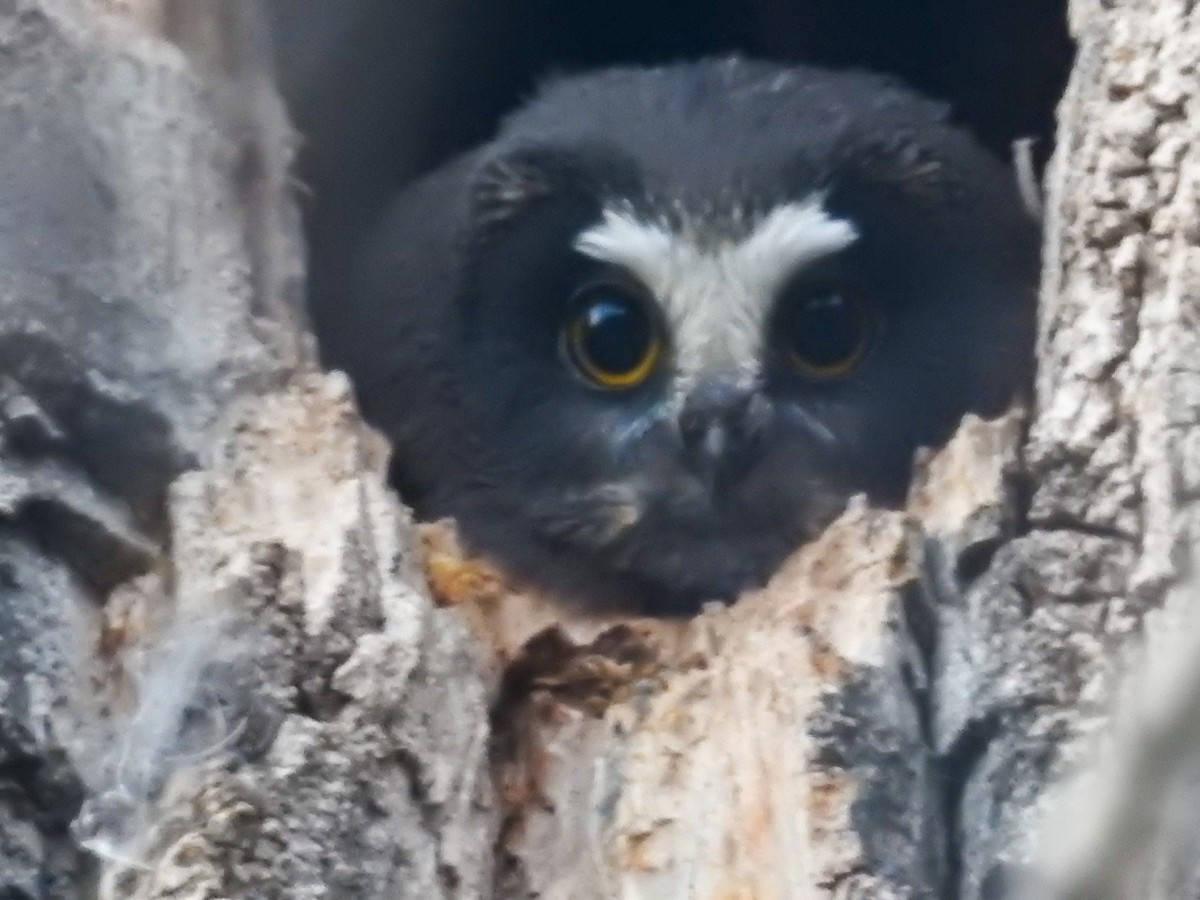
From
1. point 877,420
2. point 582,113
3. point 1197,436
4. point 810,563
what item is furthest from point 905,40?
point 1197,436

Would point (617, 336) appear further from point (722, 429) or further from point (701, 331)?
point (722, 429)

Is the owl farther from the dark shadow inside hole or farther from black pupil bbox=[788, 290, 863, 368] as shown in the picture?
the dark shadow inside hole

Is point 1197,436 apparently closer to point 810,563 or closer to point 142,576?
point 810,563

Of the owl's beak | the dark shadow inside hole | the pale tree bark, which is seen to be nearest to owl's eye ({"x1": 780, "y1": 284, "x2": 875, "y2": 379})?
the owl's beak

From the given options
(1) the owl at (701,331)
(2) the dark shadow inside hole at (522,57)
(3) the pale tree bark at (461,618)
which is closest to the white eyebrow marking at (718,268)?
(1) the owl at (701,331)

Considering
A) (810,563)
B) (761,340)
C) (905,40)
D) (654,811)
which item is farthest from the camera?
(905,40)

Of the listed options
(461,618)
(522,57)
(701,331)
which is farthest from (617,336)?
(522,57)
